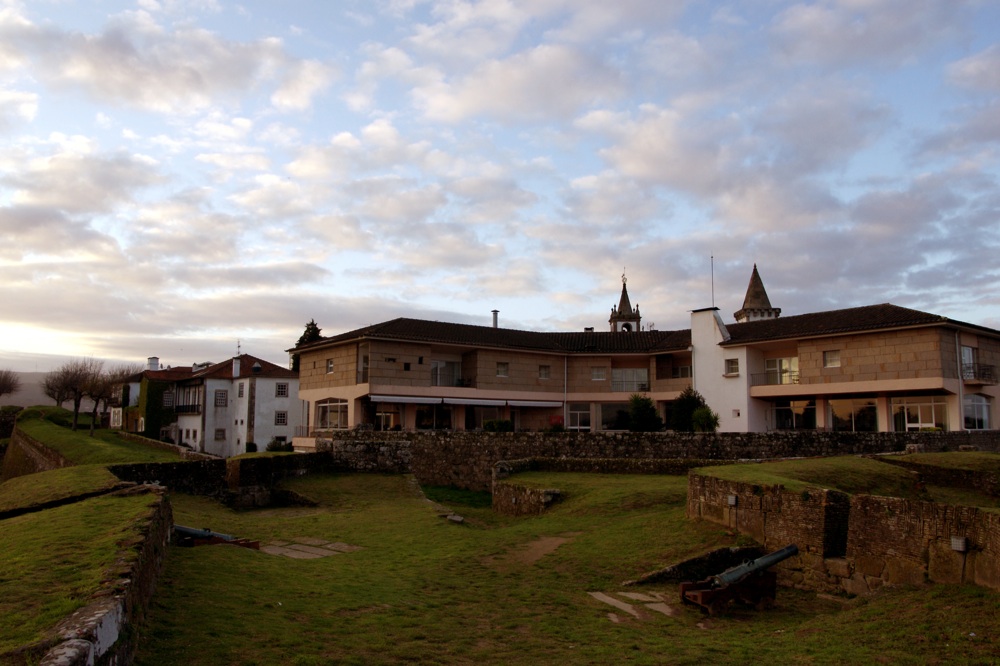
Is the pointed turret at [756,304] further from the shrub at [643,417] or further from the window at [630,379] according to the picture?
the shrub at [643,417]

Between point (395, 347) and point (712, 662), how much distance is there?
3328cm

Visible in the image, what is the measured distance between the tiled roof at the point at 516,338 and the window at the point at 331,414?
360 centimetres

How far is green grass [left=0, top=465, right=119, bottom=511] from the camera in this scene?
1480 centimetres

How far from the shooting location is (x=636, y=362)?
49906 mm

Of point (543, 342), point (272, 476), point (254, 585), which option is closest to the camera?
point (254, 585)

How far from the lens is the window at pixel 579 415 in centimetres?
4884

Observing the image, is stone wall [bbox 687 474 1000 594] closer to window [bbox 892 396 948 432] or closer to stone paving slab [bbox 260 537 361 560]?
stone paving slab [bbox 260 537 361 560]

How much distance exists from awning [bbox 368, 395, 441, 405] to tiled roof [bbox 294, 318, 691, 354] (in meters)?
3.23

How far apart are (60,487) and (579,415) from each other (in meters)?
36.3

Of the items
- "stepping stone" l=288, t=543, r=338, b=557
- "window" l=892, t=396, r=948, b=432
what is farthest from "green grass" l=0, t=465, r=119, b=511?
"window" l=892, t=396, r=948, b=432

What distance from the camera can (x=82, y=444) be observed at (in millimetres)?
40750

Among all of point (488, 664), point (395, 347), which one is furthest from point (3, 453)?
point (488, 664)

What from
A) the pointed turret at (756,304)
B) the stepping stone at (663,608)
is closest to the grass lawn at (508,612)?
the stepping stone at (663,608)

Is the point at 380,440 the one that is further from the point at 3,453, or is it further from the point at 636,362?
the point at 3,453
